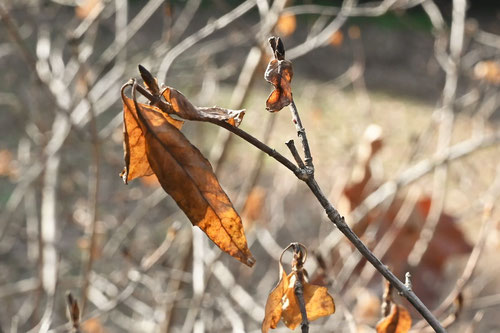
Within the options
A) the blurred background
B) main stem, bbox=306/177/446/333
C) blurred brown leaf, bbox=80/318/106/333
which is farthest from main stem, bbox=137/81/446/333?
blurred brown leaf, bbox=80/318/106/333

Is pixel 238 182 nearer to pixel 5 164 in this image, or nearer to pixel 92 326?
pixel 5 164

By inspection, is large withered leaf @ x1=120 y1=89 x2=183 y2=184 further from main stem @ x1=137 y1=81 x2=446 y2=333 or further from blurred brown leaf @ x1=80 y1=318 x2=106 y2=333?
blurred brown leaf @ x1=80 y1=318 x2=106 y2=333

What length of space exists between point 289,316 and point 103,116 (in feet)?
16.6

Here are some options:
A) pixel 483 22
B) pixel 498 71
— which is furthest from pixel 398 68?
pixel 498 71

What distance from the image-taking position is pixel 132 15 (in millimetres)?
7492

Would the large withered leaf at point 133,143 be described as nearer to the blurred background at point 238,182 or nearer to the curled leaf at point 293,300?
the curled leaf at point 293,300

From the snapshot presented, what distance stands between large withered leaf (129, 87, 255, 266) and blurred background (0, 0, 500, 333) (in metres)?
0.49

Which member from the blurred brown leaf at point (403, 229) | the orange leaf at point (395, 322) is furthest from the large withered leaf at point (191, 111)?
the blurred brown leaf at point (403, 229)

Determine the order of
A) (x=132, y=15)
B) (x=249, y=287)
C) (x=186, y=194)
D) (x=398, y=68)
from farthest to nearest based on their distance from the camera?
(x=398, y=68), (x=132, y=15), (x=249, y=287), (x=186, y=194)

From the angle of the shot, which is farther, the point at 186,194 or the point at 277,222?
the point at 277,222

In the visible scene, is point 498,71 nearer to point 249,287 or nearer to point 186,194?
point 249,287

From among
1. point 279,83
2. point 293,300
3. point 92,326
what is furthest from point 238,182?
point 279,83

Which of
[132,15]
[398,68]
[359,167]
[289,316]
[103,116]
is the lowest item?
[289,316]

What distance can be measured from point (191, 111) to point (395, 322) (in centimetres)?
47
